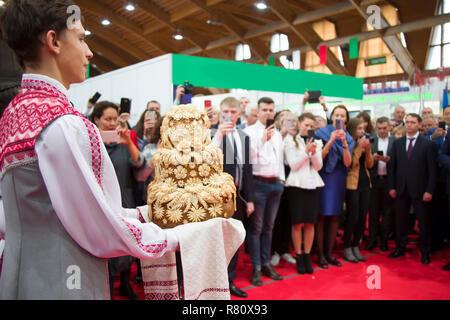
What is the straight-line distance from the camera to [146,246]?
3.52ft

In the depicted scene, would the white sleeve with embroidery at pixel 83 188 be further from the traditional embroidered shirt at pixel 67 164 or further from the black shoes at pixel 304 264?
the black shoes at pixel 304 264

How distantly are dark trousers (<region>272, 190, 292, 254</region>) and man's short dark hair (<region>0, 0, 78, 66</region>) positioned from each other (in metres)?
4.02

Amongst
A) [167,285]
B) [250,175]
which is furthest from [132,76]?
[167,285]

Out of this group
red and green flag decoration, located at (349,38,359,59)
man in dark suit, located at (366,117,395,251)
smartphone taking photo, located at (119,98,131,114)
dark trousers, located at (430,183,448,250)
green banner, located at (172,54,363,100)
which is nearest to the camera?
smartphone taking photo, located at (119,98,131,114)

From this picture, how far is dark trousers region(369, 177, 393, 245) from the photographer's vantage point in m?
5.36

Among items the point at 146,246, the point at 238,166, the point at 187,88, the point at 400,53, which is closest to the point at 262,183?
the point at 238,166

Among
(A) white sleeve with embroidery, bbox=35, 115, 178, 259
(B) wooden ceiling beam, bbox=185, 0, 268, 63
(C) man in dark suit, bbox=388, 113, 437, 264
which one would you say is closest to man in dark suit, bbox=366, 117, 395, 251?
(C) man in dark suit, bbox=388, 113, 437, 264

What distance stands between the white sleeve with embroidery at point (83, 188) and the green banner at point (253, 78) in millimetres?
5080

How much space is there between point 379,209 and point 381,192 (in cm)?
27

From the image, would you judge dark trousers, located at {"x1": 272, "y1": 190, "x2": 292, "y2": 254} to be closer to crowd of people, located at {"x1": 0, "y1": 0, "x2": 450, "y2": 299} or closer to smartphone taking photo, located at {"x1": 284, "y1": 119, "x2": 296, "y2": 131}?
crowd of people, located at {"x1": 0, "y1": 0, "x2": 450, "y2": 299}

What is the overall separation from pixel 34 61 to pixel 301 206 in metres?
3.55

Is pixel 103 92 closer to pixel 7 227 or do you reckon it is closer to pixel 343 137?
pixel 343 137

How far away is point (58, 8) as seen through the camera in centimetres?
104

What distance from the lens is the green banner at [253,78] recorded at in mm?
6309
